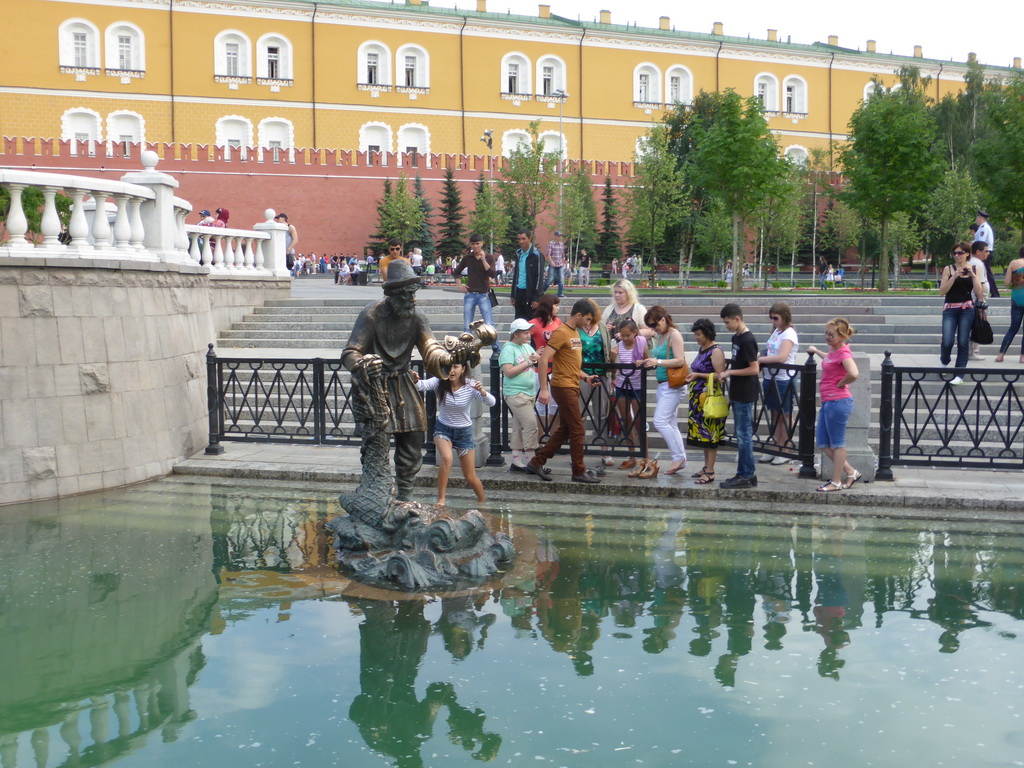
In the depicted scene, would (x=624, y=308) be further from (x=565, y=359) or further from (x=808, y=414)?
(x=808, y=414)

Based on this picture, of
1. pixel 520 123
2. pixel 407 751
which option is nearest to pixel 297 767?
pixel 407 751

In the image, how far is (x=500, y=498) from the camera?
9359mm

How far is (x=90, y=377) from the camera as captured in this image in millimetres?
9984

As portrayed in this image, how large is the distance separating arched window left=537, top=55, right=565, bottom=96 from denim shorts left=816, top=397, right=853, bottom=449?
51.0 m

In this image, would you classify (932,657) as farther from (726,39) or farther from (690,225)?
(726,39)

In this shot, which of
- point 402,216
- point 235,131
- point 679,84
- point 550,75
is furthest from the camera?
point 679,84

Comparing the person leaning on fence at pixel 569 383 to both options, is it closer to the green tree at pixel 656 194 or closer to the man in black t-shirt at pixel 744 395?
the man in black t-shirt at pixel 744 395

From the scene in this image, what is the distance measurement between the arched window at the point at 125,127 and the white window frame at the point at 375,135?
10935mm

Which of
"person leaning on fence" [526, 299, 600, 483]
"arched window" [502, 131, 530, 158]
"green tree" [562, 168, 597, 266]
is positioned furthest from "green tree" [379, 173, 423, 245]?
"person leaning on fence" [526, 299, 600, 483]

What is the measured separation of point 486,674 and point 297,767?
50.1 inches

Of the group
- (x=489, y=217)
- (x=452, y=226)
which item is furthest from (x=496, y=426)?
(x=452, y=226)

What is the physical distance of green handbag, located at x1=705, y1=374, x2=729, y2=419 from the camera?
9398 millimetres

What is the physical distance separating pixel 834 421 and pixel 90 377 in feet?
22.7

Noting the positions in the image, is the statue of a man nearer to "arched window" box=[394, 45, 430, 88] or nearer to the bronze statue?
the bronze statue
